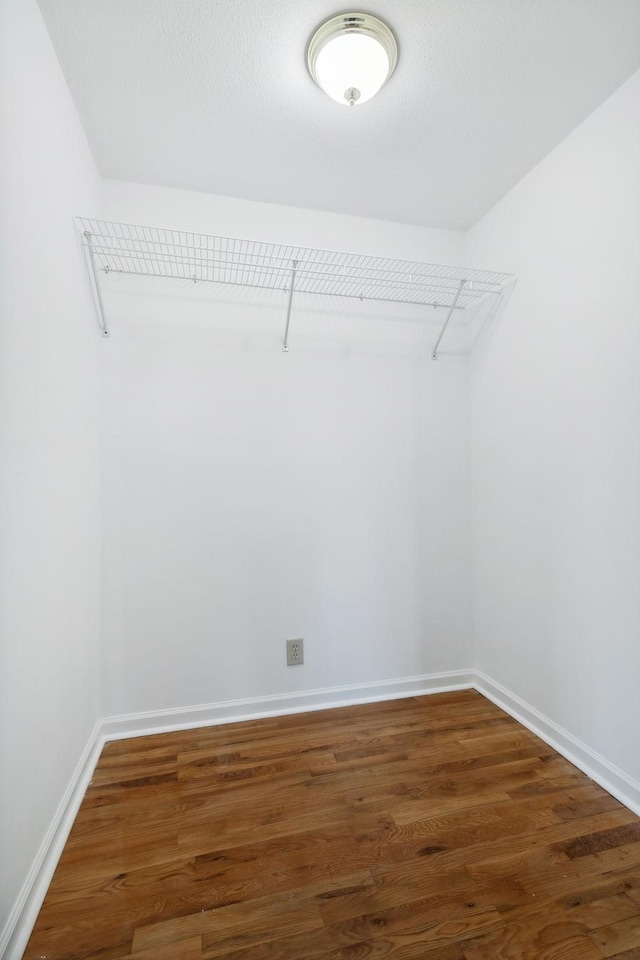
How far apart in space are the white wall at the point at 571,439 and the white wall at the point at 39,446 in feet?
6.01

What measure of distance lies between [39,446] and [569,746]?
216 cm

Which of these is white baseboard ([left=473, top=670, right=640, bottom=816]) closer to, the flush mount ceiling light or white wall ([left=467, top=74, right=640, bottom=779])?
white wall ([left=467, top=74, right=640, bottom=779])

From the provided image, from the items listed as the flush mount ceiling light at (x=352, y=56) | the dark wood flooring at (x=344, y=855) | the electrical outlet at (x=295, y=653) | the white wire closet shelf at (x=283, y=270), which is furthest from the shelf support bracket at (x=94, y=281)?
the dark wood flooring at (x=344, y=855)

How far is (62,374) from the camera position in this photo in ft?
4.51

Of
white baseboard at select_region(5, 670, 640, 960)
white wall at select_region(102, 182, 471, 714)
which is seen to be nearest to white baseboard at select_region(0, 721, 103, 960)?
white baseboard at select_region(5, 670, 640, 960)

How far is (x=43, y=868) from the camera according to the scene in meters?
1.15

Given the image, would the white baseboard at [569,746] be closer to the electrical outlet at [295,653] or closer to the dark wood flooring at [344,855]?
the dark wood flooring at [344,855]

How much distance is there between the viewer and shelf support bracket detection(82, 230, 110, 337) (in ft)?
5.31

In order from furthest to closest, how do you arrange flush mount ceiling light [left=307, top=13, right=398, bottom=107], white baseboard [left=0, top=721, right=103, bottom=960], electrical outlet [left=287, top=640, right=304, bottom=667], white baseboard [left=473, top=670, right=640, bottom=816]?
1. electrical outlet [left=287, top=640, right=304, bottom=667]
2. white baseboard [left=473, top=670, right=640, bottom=816]
3. flush mount ceiling light [left=307, top=13, right=398, bottom=107]
4. white baseboard [left=0, top=721, right=103, bottom=960]

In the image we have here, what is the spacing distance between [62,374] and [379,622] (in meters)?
1.75

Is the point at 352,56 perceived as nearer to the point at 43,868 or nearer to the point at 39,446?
the point at 39,446

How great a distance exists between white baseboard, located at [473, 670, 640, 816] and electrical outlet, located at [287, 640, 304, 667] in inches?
38.6

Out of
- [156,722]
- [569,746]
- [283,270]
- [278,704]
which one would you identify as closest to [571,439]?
[569,746]

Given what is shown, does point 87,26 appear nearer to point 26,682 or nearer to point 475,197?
point 475,197
